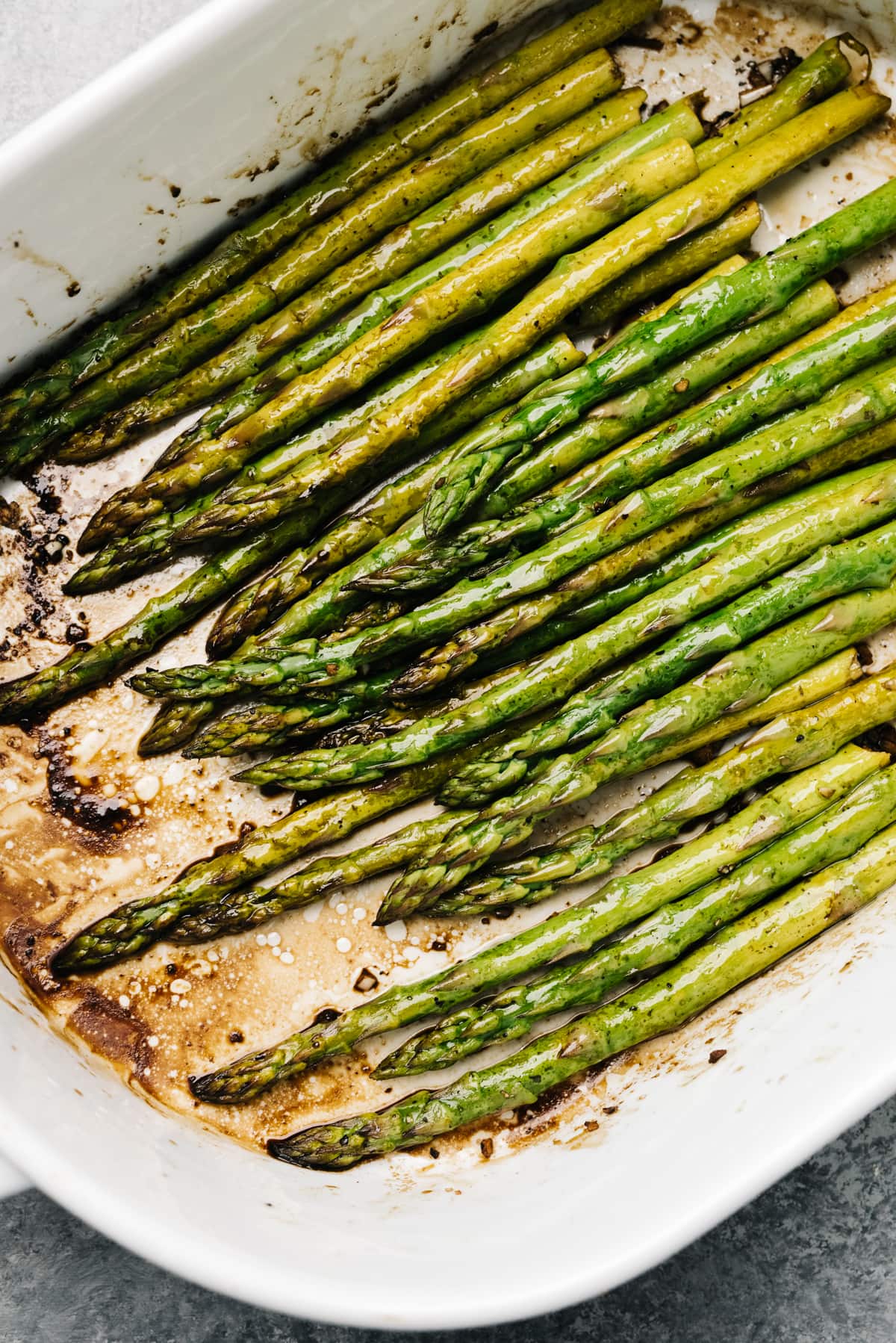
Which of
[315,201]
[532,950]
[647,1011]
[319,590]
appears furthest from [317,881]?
[315,201]

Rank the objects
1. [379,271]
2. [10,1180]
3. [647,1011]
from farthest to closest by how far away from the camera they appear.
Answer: [379,271] → [647,1011] → [10,1180]

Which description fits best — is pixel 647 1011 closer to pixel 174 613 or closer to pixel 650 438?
pixel 650 438

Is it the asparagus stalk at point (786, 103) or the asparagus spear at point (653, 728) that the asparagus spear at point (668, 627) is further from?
the asparagus stalk at point (786, 103)

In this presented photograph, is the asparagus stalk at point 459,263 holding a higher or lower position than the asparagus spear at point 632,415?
higher

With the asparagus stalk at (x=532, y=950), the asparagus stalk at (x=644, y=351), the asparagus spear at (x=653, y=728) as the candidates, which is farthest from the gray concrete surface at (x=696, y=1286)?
the asparagus stalk at (x=644, y=351)

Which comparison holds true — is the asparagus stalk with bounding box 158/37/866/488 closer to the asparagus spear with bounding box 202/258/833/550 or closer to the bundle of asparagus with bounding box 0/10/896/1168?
the bundle of asparagus with bounding box 0/10/896/1168

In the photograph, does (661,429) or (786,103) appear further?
(786,103)

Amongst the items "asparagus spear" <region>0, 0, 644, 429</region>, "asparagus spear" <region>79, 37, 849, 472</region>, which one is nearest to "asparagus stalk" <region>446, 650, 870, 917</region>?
"asparagus spear" <region>79, 37, 849, 472</region>
